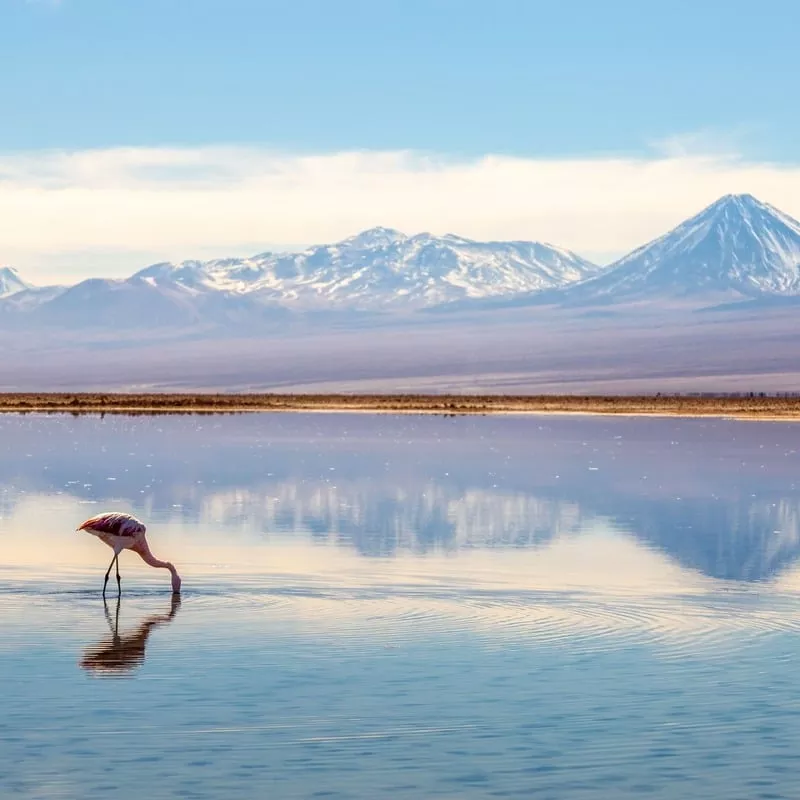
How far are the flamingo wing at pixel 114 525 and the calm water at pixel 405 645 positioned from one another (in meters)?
0.73

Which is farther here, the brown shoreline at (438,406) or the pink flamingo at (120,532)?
the brown shoreline at (438,406)

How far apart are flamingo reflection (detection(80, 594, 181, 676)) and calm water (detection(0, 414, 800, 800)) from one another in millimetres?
47

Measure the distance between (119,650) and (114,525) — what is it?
13.8 ft

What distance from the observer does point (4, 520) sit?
27406 mm

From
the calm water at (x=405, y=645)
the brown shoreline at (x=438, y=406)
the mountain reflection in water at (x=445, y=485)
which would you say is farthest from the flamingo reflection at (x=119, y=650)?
the brown shoreline at (x=438, y=406)

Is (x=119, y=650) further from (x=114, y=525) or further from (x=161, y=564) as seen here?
(x=114, y=525)

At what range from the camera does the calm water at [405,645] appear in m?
11.2

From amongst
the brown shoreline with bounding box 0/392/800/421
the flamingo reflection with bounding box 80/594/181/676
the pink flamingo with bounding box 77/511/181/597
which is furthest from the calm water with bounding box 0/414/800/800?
the brown shoreline with bounding box 0/392/800/421

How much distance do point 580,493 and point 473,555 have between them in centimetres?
1185

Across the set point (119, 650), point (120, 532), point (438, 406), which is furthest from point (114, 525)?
point (438, 406)

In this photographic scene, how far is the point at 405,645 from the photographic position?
15797 mm

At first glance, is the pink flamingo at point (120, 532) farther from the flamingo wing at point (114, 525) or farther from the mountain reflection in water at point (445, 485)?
the mountain reflection in water at point (445, 485)

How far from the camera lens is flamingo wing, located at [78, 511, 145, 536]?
19.5m

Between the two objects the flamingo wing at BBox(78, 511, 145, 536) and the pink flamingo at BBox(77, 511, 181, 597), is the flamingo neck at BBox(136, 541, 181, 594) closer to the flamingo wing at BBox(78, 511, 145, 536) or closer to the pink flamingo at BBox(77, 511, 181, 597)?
the pink flamingo at BBox(77, 511, 181, 597)
